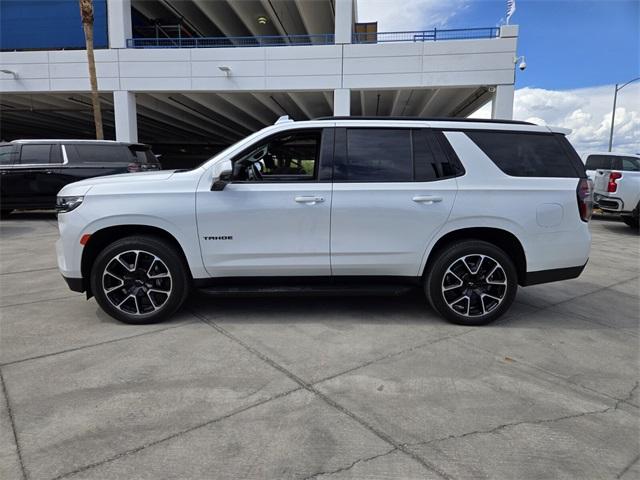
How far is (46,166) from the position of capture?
10312 mm

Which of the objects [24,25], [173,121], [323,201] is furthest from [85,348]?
[173,121]

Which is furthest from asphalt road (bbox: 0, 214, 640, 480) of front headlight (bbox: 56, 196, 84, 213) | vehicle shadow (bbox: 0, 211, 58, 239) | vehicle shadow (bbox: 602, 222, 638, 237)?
vehicle shadow (bbox: 602, 222, 638, 237)

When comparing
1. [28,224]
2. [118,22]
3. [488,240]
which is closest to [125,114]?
[118,22]

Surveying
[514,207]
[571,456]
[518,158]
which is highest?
[518,158]

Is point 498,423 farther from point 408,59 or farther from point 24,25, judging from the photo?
point 24,25

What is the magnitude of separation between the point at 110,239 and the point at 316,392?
8.20 ft

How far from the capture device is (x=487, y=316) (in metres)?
4.00

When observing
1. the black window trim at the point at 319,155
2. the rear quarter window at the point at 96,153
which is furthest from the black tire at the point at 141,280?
the rear quarter window at the point at 96,153

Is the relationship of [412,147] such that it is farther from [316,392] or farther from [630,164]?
[630,164]

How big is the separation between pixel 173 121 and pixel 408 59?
16949 mm

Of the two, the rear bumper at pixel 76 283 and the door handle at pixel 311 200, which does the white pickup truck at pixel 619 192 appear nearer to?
the door handle at pixel 311 200

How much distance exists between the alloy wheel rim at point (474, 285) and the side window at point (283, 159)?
1611 mm

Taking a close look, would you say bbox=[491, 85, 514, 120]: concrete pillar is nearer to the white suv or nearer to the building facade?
Result: the building facade

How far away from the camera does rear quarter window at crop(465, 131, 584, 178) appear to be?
3.97 m
